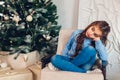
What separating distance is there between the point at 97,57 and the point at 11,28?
0.96m

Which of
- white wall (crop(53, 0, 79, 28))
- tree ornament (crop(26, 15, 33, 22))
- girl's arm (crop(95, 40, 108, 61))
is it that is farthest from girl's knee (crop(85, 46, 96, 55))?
white wall (crop(53, 0, 79, 28))

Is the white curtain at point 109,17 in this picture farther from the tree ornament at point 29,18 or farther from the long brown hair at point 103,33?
the tree ornament at point 29,18

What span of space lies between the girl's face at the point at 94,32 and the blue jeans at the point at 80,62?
14 cm

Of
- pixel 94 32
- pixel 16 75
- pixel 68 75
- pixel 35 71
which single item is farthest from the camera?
pixel 35 71

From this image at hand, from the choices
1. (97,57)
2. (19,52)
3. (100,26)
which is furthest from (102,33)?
(19,52)

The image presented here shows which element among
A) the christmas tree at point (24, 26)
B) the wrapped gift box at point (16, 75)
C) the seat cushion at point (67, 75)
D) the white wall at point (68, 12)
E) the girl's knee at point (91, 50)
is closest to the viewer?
the seat cushion at point (67, 75)

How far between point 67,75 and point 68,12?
120 cm

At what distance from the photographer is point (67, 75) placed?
188 centimetres

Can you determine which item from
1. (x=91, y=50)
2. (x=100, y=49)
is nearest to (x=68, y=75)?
(x=91, y=50)

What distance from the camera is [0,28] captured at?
8.07ft

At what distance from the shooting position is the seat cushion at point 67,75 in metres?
1.81

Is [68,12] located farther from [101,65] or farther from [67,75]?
[67,75]

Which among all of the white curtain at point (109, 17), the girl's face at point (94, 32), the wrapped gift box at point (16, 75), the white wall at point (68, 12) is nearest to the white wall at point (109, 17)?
the white curtain at point (109, 17)

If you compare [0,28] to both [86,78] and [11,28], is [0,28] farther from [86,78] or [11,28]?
[86,78]
